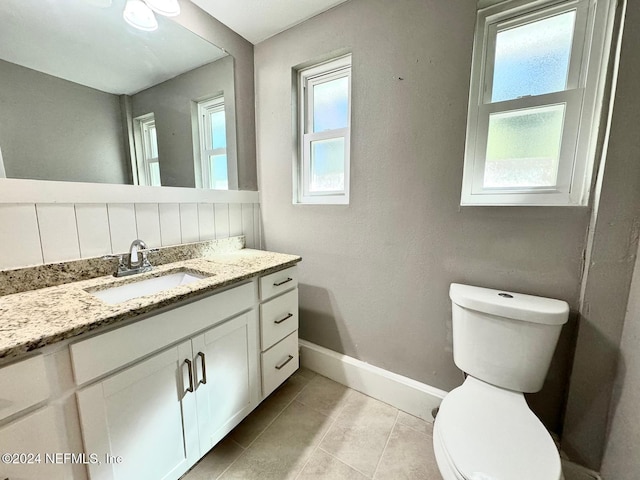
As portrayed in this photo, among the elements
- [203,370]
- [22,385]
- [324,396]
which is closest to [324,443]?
[324,396]

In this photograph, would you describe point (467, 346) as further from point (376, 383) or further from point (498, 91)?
point (498, 91)

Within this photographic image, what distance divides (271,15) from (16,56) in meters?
1.15

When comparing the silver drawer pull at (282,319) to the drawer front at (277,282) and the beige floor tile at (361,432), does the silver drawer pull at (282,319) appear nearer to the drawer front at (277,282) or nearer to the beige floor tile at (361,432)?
A: the drawer front at (277,282)

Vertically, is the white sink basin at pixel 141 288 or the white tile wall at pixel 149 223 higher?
the white tile wall at pixel 149 223

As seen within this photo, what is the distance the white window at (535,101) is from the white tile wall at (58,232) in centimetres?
172

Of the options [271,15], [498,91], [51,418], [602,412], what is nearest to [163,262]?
[51,418]

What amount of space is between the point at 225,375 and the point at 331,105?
1.57 meters

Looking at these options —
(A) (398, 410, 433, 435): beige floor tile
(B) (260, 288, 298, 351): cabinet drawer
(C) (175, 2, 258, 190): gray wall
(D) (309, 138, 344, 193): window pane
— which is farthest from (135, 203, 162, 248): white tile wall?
(A) (398, 410, 433, 435): beige floor tile

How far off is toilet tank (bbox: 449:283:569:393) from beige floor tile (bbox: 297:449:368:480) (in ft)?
2.18

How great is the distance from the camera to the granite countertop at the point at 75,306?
0.60 meters

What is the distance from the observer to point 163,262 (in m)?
1.33

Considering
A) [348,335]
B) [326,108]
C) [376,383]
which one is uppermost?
[326,108]

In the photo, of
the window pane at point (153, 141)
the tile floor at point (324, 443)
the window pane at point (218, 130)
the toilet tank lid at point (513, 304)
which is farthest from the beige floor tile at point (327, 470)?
the window pane at point (218, 130)

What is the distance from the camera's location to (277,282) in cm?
131
